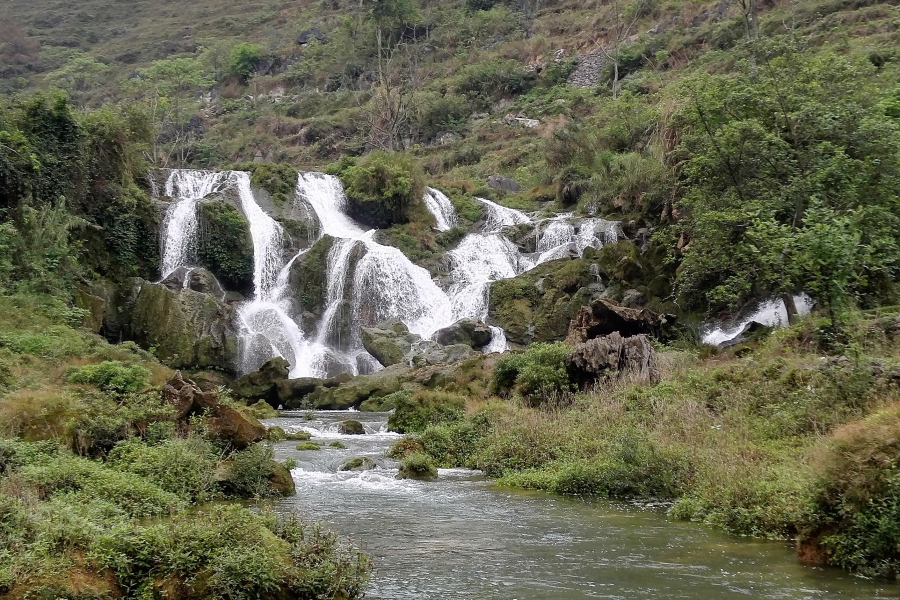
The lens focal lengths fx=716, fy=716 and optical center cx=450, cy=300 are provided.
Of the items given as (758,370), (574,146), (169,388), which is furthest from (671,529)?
(574,146)

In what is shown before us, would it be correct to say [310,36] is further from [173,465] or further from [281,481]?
[173,465]

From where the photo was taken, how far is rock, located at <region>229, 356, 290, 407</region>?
27.8 metres

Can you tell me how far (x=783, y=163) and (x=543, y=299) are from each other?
14.6 meters

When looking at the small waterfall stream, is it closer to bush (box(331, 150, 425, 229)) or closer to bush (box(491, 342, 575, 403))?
bush (box(331, 150, 425, 229))

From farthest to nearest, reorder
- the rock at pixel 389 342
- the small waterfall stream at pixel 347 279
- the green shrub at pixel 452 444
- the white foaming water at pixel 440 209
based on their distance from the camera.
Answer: the white foaming water at pixel 440 209 < the small waterfall stream at pixel 347 279 < the rock at pixel 389 342 < the green shrub at pixel 452 444

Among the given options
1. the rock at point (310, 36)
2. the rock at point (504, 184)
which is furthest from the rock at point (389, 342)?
the rock at point (310, 36)

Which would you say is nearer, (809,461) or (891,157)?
(809,461)

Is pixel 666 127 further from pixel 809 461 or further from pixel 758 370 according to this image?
pixel 809 461

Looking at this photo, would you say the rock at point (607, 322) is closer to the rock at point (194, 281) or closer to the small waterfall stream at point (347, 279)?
the small waterfall stream at point (347, 279)

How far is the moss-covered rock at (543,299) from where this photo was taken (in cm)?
3191

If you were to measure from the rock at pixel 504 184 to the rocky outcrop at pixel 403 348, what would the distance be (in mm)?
22560

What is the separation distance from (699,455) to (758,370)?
4.07 metres

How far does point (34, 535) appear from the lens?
658 centimetres

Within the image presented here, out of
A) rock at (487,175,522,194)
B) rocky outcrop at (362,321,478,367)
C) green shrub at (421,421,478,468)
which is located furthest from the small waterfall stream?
green shrub at (421,421,478,468)
